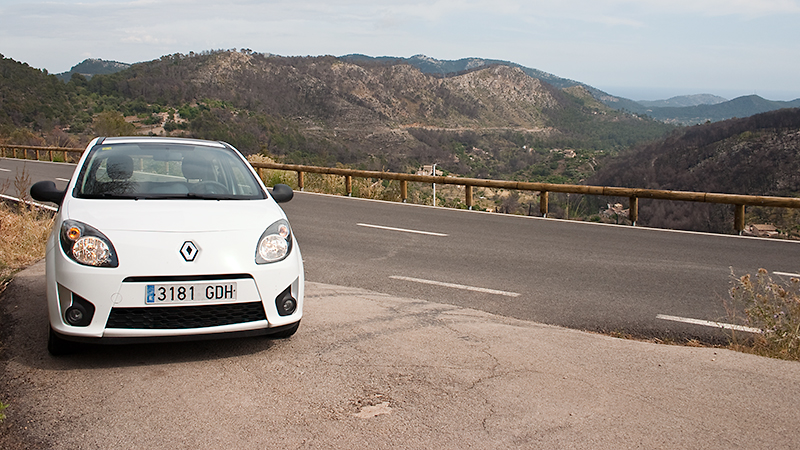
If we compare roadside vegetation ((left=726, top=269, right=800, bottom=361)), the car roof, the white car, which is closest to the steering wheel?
the white car

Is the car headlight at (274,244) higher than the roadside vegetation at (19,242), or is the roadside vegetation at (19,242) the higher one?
the car headlight at (274,244)

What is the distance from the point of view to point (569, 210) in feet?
54.4

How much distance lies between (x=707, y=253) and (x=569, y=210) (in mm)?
6105

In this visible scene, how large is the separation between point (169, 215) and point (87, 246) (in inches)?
23.1

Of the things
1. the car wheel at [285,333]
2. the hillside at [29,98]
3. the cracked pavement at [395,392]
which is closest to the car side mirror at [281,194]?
the cracked pavement at [395,392]

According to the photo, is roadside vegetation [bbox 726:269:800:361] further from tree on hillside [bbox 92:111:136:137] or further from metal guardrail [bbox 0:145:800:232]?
tree on hillside [bbox 92:111:136:137]

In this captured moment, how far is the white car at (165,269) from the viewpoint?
4.00m

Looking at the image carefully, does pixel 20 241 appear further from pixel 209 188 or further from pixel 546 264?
pixel 546 264

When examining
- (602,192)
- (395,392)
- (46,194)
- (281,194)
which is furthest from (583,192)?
(46,194)

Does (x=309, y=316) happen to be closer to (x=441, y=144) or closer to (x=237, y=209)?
(x=237, y=209)

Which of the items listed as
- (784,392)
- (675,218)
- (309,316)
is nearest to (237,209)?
(309,316)

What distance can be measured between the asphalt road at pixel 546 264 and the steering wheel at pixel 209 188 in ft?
8.28

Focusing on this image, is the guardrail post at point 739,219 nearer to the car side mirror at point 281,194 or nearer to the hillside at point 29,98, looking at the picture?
the car side mirror at point 281,194

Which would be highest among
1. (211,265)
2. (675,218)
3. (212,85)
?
(212,85)
